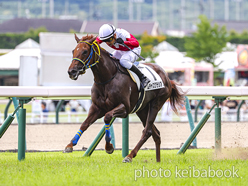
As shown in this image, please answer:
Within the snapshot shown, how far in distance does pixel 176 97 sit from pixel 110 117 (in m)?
1.81

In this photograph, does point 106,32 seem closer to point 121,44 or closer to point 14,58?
point 121,44

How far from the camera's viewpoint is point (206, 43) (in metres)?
29.6

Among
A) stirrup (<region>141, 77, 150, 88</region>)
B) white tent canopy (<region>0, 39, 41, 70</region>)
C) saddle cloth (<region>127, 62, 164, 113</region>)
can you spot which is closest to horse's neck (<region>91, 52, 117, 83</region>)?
saddle cloth (<region>127, 62, 164, 113</region>)

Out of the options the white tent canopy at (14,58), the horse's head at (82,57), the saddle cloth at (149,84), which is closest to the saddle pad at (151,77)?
the saddle cloth at (149,84)

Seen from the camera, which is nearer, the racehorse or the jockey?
the racehorse

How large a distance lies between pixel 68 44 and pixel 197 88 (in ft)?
34.2

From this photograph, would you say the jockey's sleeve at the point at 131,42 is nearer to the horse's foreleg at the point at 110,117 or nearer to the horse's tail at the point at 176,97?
the horse's foreleg at the point at 110,117

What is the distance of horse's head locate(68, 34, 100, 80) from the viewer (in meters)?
5.01

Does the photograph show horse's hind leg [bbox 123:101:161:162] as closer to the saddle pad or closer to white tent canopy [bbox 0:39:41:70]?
the saddle pad

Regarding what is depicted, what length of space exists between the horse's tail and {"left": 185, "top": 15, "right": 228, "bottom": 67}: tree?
22985 millimetres

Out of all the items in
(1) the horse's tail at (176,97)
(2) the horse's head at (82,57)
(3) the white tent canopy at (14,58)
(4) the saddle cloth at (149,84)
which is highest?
(2) the horse's head at (82,57)

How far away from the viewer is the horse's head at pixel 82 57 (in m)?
5.01

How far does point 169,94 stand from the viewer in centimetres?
641

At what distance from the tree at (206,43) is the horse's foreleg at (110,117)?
2451cm
